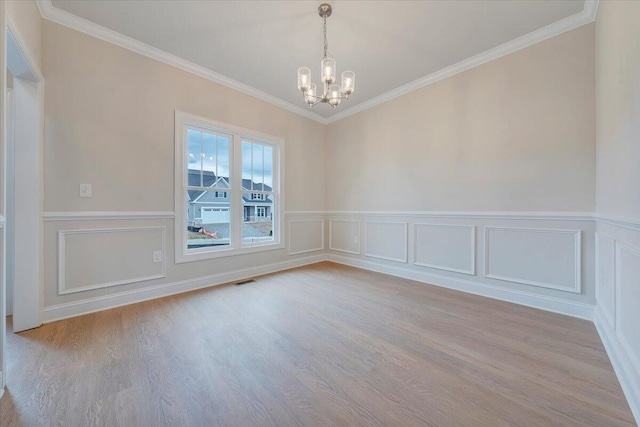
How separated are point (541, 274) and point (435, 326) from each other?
1.32 m

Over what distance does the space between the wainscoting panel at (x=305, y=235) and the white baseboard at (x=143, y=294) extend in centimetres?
43

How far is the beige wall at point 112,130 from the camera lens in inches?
86.2

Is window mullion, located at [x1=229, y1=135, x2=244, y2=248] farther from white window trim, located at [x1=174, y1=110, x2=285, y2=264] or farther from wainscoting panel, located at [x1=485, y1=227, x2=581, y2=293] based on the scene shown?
wainscoting panel, located at [x1=485, y1=227, x2=581, y2=293]

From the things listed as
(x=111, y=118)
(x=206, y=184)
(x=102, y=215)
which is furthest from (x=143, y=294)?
(x=111, y=118)

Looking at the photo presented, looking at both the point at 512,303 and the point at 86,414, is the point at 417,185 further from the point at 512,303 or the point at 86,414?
the point at 86,414

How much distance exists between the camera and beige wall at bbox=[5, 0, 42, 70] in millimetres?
1592

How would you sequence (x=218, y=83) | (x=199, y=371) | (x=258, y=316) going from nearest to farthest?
(x=199, y=371)
(x=258, y=316)
(x=218, y=83)

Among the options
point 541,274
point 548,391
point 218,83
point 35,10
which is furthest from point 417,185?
point 35,10

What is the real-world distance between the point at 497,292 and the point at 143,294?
3.86 m

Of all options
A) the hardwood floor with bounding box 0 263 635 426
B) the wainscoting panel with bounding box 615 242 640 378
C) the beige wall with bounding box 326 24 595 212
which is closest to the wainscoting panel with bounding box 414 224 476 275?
the beige wall with bounding box 326 24 595 212

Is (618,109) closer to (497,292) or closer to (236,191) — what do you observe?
(497,292)

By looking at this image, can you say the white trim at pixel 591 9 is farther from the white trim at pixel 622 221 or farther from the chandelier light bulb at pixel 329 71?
the chandelier light bulb at pixel 329 71

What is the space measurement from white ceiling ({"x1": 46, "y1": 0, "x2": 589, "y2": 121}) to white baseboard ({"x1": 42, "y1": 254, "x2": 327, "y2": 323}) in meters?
2.59

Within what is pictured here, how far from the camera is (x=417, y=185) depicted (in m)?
3.43
